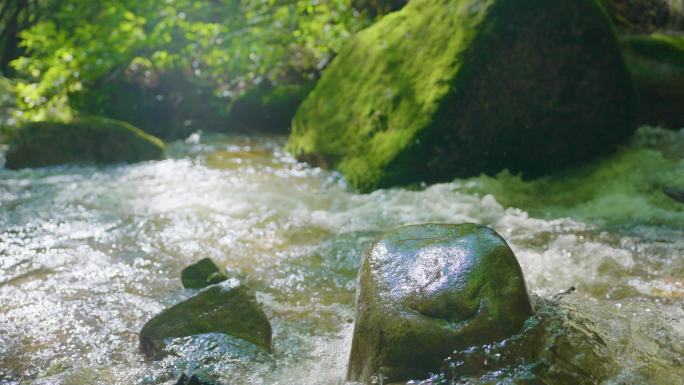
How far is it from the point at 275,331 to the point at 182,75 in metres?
9.49

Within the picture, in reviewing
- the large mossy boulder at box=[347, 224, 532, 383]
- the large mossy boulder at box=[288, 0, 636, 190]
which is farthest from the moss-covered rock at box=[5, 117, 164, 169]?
the large mossy boulder at box=[347, 224, 532, 383]

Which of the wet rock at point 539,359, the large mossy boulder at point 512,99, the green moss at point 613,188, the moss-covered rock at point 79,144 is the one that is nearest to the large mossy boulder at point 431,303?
the wet rock at point 539,359

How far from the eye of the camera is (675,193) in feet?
17.4

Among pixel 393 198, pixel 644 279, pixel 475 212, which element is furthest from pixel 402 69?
pixel 644 279

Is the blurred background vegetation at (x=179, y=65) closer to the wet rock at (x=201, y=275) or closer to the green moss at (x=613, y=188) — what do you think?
the green moss at (x=613, y=188)

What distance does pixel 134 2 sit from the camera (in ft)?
37.1

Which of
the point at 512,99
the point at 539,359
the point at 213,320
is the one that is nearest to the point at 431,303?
the point at 539,359

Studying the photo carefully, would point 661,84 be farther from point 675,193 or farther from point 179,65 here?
point 179,65

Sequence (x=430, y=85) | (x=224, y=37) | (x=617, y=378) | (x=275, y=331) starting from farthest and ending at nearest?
(x=224, y=37) → (x=430, y=85) → (x=275, y=331) → (x=617, y=378)

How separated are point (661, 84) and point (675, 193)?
73.9 inches

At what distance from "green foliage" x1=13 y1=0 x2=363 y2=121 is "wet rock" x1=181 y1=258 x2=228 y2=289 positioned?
6383 millimetres

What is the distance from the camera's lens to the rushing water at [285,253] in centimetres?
308

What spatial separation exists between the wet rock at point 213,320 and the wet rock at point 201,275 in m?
0.46

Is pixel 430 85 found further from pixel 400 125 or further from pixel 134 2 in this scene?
pixel 134 2
